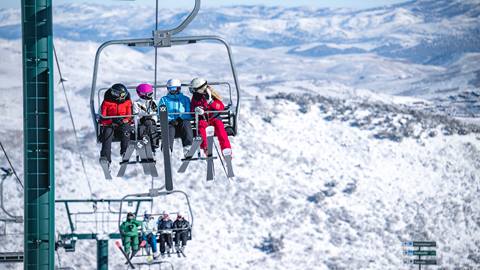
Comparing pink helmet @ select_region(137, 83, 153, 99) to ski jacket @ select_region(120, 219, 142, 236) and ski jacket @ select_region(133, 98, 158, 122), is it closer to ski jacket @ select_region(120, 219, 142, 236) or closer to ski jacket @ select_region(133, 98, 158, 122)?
ski jacket @ select_region(133, 98, 158, 122)

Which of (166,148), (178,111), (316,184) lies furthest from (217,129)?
(316,184)

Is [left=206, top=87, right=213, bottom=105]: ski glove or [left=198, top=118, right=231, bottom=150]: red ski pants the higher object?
[left=206, top=87, right=213, bottom=105]: ski glove

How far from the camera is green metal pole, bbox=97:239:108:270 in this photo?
2791 centimetres

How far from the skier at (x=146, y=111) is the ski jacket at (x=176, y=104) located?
167 mm

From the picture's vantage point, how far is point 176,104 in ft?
49.3

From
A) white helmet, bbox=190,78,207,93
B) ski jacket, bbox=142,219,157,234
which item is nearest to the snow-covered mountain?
ski jacket, bbox=142,219,157,234

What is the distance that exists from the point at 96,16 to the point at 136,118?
576 feet

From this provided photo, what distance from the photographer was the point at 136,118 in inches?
584

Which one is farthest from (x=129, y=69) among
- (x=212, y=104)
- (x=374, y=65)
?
(x=212, y=104)

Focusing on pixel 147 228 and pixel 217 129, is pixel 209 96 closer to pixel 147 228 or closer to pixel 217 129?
pixel 217 129

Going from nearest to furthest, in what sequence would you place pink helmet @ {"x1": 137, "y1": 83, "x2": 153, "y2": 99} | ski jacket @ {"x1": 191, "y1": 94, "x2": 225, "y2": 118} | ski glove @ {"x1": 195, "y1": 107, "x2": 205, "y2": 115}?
ski glove @ {"x1": 195, "y1": 107, "x2": 205, "y2": 115}, pink helmet @ {"x1": 137, "y1": 83, "x2": 153, "y2": 99}, ski jacket @ {"x1": 191, "y1": 94, "x2": 225, "y2": 118}

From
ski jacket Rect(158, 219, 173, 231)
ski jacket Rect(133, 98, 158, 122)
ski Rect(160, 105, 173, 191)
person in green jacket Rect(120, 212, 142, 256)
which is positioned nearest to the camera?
ski Rect(160, 105, 173, 191)

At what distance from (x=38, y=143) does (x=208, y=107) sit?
8.79ft

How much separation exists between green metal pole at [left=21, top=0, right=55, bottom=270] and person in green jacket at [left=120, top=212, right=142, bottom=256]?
8.16 meters
